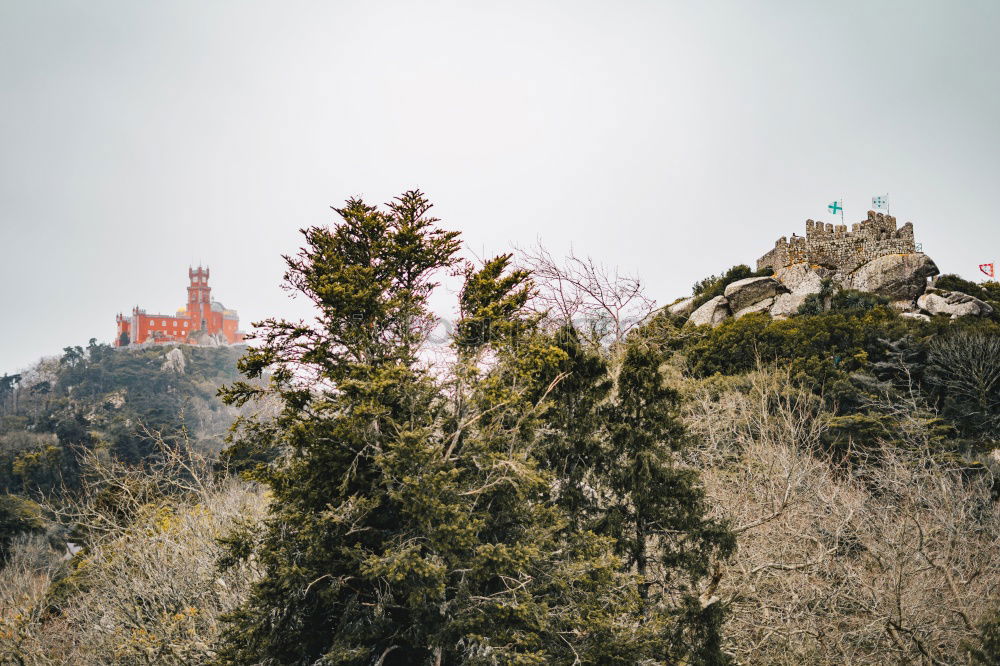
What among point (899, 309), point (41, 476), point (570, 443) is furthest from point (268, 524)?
point (41, 476)

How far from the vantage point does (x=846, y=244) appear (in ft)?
81.6

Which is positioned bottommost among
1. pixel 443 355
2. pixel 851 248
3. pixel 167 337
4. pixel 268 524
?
pixel 268 524

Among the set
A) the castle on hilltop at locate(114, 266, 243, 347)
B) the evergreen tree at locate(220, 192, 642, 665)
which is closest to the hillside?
the castle on hilltop at locate(114, 266, 243, 347)

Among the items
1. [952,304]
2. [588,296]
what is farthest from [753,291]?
[588,296]

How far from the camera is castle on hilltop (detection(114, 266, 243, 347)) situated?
84.4m

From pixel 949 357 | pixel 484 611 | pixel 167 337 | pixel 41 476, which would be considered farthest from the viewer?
pixel 167 337

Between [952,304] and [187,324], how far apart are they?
97973 mm

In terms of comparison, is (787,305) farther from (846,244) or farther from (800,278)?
(846,244)

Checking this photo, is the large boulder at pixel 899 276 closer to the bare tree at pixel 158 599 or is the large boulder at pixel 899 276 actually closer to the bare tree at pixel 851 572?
the bare tree at pixel 851 572

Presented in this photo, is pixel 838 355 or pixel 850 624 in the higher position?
pixel 838 355

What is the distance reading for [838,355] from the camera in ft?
54.0

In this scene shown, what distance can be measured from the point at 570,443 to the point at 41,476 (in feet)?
153

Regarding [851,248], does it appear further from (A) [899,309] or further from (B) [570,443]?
(B) [570,443]

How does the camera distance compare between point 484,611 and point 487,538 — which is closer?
point 484,611
